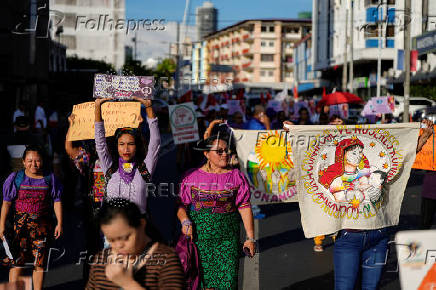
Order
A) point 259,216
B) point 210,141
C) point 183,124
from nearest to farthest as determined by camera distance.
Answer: point 210,141, point 259,216, point 183,124

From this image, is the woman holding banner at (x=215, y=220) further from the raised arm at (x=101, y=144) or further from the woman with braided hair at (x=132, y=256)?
the woman with braided hair at (x=132, y=256)

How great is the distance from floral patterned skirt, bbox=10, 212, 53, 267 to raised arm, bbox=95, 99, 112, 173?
3.53 ft

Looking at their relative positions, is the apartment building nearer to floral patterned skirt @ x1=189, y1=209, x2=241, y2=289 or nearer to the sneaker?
the sneaker

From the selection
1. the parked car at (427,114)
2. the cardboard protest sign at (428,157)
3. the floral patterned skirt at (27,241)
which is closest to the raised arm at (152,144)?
the floral patterned skirt at (27,241)

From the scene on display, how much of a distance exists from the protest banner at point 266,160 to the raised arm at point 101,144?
334 centimetres

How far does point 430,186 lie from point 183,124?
6.33m

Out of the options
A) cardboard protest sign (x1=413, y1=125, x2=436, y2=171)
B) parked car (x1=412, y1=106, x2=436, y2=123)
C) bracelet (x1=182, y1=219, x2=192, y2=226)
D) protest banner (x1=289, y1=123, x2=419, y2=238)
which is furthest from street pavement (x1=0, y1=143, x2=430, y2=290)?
parked car (x1=412, y1=106, x2=436, y2=123)

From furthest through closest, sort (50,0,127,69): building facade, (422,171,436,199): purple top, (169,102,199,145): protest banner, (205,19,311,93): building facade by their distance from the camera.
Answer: (205,19,311,93): building facade < (50,0,127,69): building facade < (169,102,199,145): protest banner < (422,171,436,199): purple top

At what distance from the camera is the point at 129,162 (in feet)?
16.8

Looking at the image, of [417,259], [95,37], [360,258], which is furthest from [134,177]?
[95,37]

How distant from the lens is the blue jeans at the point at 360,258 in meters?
4.78

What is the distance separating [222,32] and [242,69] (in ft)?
56.0

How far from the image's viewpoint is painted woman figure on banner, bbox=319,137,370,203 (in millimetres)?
5009

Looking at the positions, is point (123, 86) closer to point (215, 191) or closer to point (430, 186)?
point (215, 191)
